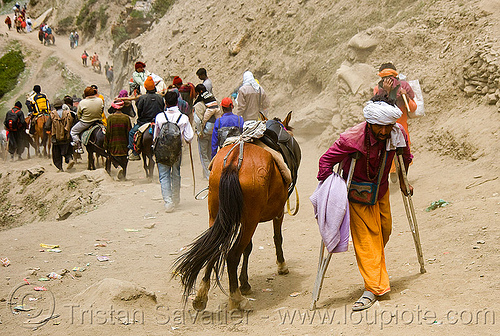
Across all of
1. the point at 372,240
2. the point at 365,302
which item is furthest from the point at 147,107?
the point at 365,302

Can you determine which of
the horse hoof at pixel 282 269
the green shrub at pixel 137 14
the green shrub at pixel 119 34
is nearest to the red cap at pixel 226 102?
the horse hoof at pixel 282 269

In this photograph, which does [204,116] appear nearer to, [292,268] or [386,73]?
[386,73]

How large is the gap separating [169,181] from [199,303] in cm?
492

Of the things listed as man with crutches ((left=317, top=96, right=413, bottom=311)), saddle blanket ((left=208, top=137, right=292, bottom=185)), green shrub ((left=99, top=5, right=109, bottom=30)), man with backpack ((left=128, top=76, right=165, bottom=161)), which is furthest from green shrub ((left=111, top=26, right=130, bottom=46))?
man with crutches ((left=317, top=96, right=413, bottom=311))

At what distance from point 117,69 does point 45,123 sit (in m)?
14.9

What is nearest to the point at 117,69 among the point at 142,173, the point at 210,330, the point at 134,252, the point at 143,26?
the point at 143,26

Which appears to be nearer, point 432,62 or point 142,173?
point 432,62

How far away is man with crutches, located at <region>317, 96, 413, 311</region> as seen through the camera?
4.72 metres

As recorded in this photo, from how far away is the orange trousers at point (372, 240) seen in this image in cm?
477

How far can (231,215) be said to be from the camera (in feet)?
16.7

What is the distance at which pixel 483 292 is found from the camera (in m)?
4.48

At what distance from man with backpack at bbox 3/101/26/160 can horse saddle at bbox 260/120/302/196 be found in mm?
14258

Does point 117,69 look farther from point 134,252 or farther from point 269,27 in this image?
point 134,252

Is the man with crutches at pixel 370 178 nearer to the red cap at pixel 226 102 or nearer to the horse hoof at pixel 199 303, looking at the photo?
the horse hoof at pixel 199 303
